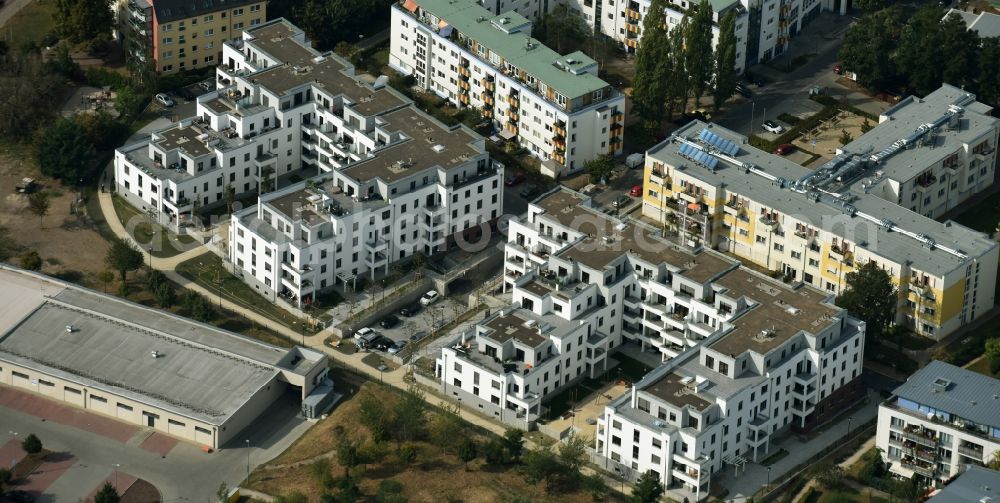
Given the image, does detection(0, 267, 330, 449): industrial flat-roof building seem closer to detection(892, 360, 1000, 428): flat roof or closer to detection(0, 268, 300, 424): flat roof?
detection(0, 268, 300, 424): flat roof


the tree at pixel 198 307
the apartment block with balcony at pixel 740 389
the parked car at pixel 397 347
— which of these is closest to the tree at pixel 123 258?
the tree at pixel 198 307

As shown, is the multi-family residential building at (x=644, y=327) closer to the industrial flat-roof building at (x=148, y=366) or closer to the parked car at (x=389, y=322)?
the parked car at (x=389, y=322)

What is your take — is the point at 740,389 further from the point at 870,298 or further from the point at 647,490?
the point at 870,298

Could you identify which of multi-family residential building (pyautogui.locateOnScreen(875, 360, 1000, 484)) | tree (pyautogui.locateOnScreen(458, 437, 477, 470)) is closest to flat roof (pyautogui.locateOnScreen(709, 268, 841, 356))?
multi-family residential building (pyautogui.locateOnScreen(875, 360, 1000, 484))

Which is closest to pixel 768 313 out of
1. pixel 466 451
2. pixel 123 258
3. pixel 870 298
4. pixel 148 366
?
pixel 870 298

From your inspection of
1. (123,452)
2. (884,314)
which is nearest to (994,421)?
(884,314)

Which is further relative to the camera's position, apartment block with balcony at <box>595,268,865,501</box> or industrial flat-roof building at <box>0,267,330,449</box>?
industrial flat-roof building at <box>0,267,330,449</box>

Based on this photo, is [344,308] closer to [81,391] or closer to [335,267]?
[335,267]
